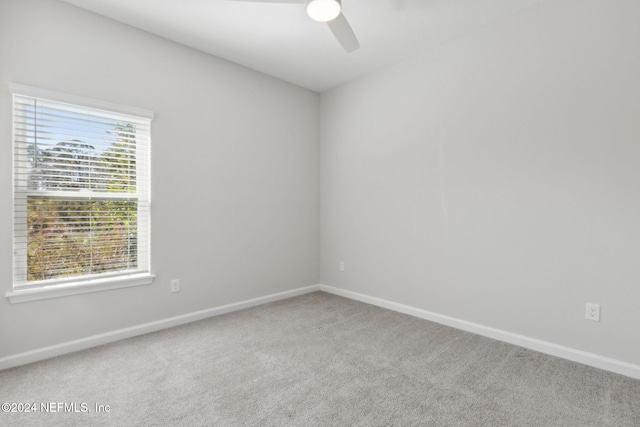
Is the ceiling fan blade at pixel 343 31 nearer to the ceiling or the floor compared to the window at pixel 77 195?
nearer to the ceiling

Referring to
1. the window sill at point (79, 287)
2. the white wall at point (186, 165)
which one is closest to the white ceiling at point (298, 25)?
the white wall at point (186, 165)

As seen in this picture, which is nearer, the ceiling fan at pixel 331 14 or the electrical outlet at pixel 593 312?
the ceiling fan at pixel 331 14

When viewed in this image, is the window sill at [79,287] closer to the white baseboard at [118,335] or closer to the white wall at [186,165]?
the white wall at [186,165]

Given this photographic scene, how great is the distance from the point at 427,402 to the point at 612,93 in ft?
7.55

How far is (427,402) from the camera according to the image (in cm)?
179

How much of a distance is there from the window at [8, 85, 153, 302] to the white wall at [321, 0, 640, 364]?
228cm

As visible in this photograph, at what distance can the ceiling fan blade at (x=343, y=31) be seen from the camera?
2072mm

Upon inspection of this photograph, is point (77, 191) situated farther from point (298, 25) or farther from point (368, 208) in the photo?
point (368, 208)

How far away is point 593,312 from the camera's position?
2.21 meters

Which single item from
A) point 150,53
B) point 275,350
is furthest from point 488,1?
point 275,350

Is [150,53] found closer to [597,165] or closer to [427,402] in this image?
[427,402]

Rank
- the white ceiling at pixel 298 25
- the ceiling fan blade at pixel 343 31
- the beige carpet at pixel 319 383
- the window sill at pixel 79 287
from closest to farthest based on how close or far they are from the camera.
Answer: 1. the beige carpet at pixel 319 383
2. the ceiling fan blade at pixel 343 31
3. the window sill at pixel 79 287
4. the white ceiling at pixel 298 25

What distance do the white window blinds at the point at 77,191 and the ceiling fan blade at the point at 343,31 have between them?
5.62 ft

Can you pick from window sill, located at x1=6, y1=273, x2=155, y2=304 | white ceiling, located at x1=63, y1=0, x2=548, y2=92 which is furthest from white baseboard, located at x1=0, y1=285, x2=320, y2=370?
white ceiling, located at x1=63, y1=0, x2=548, y2=92
